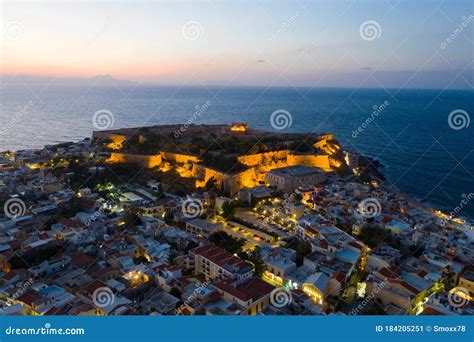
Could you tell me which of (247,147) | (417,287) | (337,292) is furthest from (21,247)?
(247,147)

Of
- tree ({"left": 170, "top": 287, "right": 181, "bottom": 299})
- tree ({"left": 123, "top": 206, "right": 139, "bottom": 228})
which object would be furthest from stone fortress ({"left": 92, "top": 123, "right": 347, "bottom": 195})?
tree ({"left": 170, "top": 287, "right": 181, "bottom": 299})

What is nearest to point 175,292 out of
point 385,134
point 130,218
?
point 130,218

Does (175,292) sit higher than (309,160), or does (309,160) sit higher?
(309,160)

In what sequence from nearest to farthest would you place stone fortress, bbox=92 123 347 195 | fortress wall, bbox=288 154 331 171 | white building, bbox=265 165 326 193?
white building, bbox=265 165 326 193 < stone fortress, bbox=92 123 347 195 < fortress wall, bbox=288 154 331 171

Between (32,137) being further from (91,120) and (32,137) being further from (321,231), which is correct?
(321,231)

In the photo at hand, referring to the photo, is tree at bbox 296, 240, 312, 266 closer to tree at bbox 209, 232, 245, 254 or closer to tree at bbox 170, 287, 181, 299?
tree at bbox 209, 232, 245, 254

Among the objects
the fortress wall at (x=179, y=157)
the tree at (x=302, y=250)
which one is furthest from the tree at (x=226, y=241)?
the fortress wall at (x=179, y=157)

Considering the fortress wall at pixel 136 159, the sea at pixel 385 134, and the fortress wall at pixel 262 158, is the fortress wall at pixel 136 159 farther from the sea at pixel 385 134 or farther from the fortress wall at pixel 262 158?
the fortress wall at pixel 262 158

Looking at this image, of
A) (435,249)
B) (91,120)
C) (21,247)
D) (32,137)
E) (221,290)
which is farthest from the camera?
(91,120)

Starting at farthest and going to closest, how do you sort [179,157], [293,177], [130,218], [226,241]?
1. [179,157]
2. [293,177]
3. [130,218]
4. [226,241]

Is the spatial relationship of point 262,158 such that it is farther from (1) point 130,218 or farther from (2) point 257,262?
(2) point 257,262

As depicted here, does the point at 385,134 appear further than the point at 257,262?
Yes
